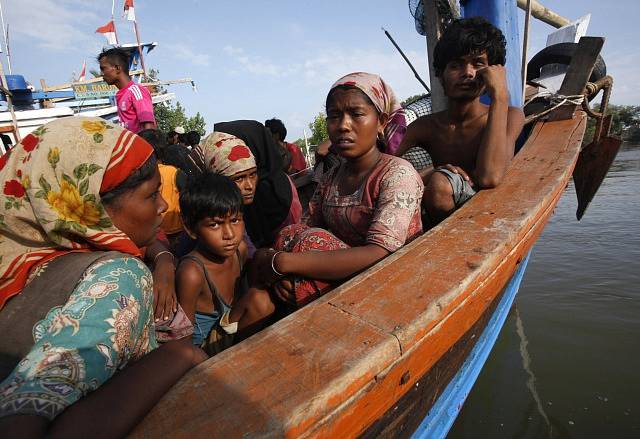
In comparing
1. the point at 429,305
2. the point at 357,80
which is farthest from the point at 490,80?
the point at 429,305

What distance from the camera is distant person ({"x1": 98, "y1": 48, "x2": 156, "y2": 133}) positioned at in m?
3.36

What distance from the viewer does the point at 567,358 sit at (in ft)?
9.41

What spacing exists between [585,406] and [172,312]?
2.72 m

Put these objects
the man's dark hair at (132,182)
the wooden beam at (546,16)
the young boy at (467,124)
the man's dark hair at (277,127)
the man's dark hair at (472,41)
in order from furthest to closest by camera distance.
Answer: the wooden beam at (546,16), the man's dark hair at (277,127), the man's dark hair at (472,41), the young boy at (467,124), the man's dark hair at (132,182)

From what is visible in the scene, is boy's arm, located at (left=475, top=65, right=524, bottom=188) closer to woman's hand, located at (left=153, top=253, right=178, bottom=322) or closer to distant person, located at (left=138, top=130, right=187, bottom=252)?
woman's hand, located at (left=153, top=253, right=178, bottom=322)

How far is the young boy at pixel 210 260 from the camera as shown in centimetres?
158

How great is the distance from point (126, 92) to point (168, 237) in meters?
1.91

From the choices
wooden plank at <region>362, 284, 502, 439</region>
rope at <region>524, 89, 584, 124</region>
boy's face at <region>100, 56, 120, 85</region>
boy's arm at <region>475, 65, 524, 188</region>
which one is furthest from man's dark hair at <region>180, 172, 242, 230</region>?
boy's face at <region>100, 56, 120, 85</region>

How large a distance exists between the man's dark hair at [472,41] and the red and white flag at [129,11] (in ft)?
65.6

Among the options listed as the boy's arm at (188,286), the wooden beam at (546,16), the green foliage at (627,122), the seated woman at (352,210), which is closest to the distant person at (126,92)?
the boy's arm at (188,286)

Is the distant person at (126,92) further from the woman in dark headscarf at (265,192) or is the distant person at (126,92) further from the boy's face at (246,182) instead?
the boy's face at (246,182)

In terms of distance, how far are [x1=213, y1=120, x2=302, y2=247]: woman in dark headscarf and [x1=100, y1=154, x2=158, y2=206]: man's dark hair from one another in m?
1.51

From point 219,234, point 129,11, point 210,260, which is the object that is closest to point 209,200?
point 219,234

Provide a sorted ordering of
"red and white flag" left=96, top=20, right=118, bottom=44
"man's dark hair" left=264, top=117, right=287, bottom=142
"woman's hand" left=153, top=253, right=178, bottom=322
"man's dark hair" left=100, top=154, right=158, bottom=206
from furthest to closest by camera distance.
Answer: "red and white flag" left=96, top=20, right=118, bottom=44, "man's dark hair" left=264, top=117, right=287, bottom=142, "woman's hand" left=153, top=253, right=178, bottom=322, "man's dark hair" left=100, top=154, right=158, bottom=206
